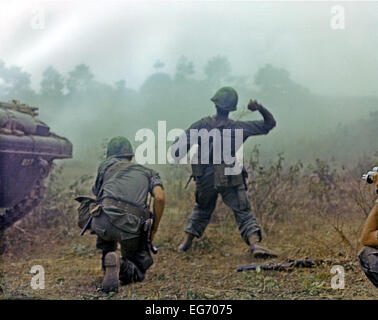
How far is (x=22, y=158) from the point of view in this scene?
21.4 feet

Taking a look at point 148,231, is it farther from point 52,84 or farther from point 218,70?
point 52,84

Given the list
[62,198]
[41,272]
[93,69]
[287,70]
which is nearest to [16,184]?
[62,198]

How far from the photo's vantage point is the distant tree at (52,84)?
8.70 metres

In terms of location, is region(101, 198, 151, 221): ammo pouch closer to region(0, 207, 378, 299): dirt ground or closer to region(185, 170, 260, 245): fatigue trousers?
→ region(0, 207, 378, 299): dirt ground

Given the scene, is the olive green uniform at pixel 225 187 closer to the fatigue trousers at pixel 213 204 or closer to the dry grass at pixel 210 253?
the fatigue trousers at pixel 213 204

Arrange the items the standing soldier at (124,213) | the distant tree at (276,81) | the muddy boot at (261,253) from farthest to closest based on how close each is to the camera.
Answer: the distant tree at (276,81) < the muddy boot at (261,253) < the standing soldier at (124,213)

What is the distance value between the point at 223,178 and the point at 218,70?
4092 mm

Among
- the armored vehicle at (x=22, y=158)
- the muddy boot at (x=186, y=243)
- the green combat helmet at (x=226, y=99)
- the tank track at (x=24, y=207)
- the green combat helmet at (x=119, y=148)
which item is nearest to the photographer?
the green combat helmet at (x=119, y=148)

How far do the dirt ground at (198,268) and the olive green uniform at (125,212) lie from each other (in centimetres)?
25

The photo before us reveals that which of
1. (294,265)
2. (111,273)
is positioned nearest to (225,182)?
(294,265)

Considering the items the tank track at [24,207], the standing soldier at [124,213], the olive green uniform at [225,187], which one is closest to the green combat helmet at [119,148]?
the standing soldier at [124,213]

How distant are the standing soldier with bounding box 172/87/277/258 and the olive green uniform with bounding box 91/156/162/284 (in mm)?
1107

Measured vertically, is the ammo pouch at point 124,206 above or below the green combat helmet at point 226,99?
below
